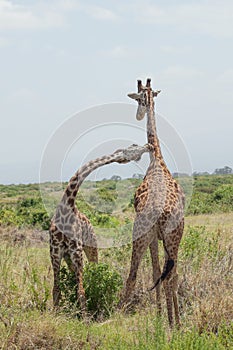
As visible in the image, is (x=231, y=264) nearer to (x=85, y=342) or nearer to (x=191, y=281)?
(x=191, y=281)

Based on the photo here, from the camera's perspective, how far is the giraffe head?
667 centimetres

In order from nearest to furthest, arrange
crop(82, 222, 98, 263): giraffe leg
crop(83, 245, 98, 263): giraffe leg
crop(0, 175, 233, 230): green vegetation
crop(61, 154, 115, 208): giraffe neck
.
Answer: crop(61, 154, 115, 208): giraffe neck → crop(82, 222, 98, 263): giraffe leg → crop(83, 245, 98, 263): giraffe leg → crop(0, 175, 233, 230): green vegetation

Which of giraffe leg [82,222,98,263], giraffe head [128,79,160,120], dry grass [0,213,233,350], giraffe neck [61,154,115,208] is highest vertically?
giraffe head [128,79,160,120]

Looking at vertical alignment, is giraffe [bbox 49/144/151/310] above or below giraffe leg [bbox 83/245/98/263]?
above

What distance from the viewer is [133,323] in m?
6.10

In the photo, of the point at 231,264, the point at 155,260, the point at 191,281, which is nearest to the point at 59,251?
the point at 155,260

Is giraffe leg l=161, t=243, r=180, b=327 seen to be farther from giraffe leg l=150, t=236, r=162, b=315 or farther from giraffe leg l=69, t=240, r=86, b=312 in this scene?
giraffe leg l=69, t=240, r=86, b=312

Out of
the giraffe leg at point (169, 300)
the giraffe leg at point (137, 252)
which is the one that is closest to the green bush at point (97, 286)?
the giraffe leg at point (137, 252)

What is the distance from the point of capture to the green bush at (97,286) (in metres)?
6.68

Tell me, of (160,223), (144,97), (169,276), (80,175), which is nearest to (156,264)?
(169,276)

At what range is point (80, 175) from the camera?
6363 mm

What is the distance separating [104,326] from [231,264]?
206 cm

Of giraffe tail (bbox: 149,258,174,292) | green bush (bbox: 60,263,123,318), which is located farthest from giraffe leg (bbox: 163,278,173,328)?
green bush (bbox: 60,263,123,318)

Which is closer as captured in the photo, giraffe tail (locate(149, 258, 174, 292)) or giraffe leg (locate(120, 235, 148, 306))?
giraffe tail (locate(149, 258, 174, 292))
